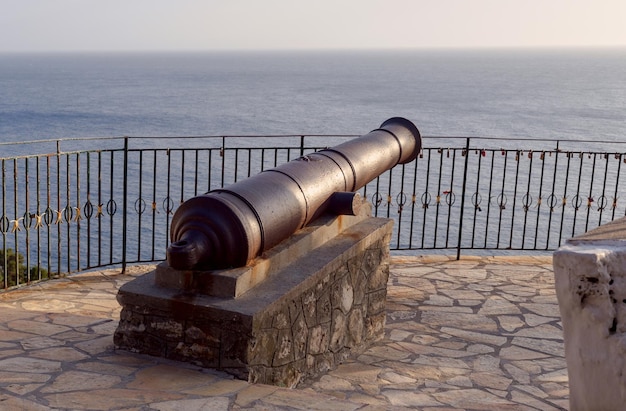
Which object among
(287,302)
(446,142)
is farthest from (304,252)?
(446,142)

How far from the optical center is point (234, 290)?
464 cm

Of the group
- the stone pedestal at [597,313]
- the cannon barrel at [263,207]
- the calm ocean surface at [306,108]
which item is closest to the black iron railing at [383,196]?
the calm ocean surface at [306,108]

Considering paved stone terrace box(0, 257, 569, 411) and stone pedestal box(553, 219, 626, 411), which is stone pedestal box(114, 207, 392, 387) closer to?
paved stone terrace box(0, 257, 569, 411)

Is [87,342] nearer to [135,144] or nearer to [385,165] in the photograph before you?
[385,165]

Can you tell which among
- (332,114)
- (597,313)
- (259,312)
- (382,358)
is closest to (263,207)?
(259,312)

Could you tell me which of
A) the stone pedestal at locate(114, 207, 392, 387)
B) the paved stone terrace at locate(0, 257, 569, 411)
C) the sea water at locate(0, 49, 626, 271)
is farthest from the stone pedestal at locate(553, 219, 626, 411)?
the sea water at locate(0, 49, 626, 271)

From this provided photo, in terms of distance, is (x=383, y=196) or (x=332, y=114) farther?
(x=332, y=114)

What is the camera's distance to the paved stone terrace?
4.30 m

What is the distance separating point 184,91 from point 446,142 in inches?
2168

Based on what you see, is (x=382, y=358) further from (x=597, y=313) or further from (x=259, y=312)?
(x=597, y=313)

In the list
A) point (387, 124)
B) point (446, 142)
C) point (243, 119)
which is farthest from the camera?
point (243, 119)

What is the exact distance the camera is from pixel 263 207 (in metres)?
4.94

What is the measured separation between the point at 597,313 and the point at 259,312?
6.97 ft

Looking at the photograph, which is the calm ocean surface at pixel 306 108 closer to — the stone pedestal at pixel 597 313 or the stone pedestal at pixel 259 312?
the stone pedestal at pixel 259 312
